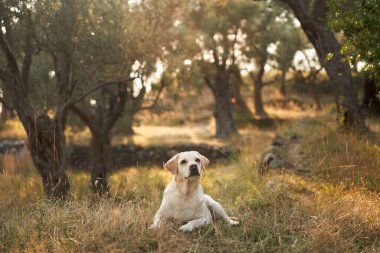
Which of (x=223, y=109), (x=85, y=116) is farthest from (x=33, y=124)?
(x=223, y=109)

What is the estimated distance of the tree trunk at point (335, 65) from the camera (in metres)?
13.4

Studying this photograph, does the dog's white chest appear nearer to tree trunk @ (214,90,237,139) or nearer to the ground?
the ground

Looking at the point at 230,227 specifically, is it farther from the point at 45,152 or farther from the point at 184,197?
the point at 45,152

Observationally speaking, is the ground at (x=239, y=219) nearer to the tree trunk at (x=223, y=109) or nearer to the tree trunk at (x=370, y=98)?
the tree trunk at (x=370, y=98)

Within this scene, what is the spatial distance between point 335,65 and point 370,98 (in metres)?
4.90

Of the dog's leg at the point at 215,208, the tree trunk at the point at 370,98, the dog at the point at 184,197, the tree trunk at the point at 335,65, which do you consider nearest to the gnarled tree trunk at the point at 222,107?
the tree trunk at the point at 370,98

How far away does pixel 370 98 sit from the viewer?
58.2 feet

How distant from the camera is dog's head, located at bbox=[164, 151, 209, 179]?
6.30 m

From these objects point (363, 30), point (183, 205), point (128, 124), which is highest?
point (363, 30)

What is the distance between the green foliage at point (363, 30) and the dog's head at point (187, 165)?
2.92 meters

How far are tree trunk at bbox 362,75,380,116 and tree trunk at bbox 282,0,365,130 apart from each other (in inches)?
168

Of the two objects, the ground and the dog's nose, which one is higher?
the dog's nose

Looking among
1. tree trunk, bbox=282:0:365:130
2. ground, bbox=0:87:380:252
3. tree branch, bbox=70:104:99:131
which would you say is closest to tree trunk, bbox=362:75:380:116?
tree trunk, bbox=282:0:365:130

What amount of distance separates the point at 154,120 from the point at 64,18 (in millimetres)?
25486
